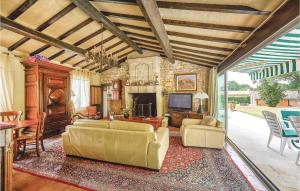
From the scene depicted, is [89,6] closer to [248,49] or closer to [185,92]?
[248,49]

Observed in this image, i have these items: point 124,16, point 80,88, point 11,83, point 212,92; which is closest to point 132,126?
point 124,16

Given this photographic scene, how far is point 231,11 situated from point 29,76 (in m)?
5.35

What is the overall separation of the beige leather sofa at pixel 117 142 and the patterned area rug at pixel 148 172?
0.17m

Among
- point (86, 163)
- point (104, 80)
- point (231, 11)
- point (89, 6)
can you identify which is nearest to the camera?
point (231, 11)

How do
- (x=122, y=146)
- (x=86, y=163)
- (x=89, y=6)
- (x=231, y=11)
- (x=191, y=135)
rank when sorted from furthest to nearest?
(x=191, y=135) → (x=89, y=6) → (x=86, y=163) → (x=122, y=146) → (x=231, y=11)

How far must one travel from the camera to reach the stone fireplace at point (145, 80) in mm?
6801

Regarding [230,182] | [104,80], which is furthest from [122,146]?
[104,80]

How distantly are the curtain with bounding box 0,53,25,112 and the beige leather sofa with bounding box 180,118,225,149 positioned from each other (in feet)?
16.2

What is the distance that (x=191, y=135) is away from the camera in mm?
3758

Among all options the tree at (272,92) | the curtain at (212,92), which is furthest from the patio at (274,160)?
the tree at (272,92)

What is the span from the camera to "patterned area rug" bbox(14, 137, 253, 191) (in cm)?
225

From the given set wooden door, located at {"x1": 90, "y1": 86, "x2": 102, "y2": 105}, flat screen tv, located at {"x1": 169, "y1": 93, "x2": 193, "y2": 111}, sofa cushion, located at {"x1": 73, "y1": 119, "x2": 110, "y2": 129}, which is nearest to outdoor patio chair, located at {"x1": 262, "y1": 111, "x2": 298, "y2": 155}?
flat screen tv, located at {"x1": 169, "y1": 93, "x2": 193, "y2": 111}

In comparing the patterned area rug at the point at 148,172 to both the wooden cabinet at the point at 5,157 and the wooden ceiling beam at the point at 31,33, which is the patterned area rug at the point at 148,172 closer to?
the wooden cabinet at the point at 5,157

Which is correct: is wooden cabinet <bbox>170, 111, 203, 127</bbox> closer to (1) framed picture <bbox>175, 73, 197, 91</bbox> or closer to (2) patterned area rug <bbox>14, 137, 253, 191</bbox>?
(1) framed picture <bbox>175, 73, 197, 91</bbox>
